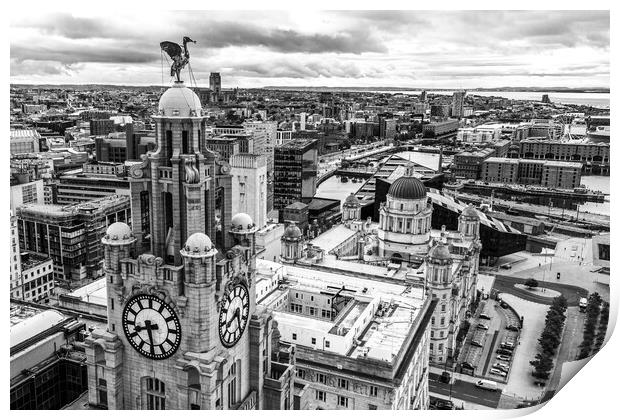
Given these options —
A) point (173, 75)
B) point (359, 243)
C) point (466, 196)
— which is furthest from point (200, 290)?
point (466, 196)

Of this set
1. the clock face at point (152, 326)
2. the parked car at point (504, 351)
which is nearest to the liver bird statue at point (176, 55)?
the clock face at point (152, 326)

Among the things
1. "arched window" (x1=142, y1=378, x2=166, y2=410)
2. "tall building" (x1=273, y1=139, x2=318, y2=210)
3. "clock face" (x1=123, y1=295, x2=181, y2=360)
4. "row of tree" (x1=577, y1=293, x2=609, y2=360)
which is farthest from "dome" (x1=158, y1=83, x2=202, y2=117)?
"tall building" (x1=273, y1=139, x2=318, y2=210)

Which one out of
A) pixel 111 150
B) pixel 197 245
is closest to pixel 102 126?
pixel 111 150

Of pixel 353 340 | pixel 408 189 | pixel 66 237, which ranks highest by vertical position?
pixel 408 189

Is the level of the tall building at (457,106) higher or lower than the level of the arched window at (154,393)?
higher

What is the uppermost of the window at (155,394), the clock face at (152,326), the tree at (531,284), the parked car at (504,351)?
the clock face at (152,326)

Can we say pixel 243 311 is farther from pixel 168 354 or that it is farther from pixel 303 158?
pixel 303 158

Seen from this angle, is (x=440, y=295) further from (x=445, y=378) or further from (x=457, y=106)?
(x=457, y=106)

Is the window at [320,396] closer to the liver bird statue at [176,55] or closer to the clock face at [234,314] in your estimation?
the clock face at [234,314]
